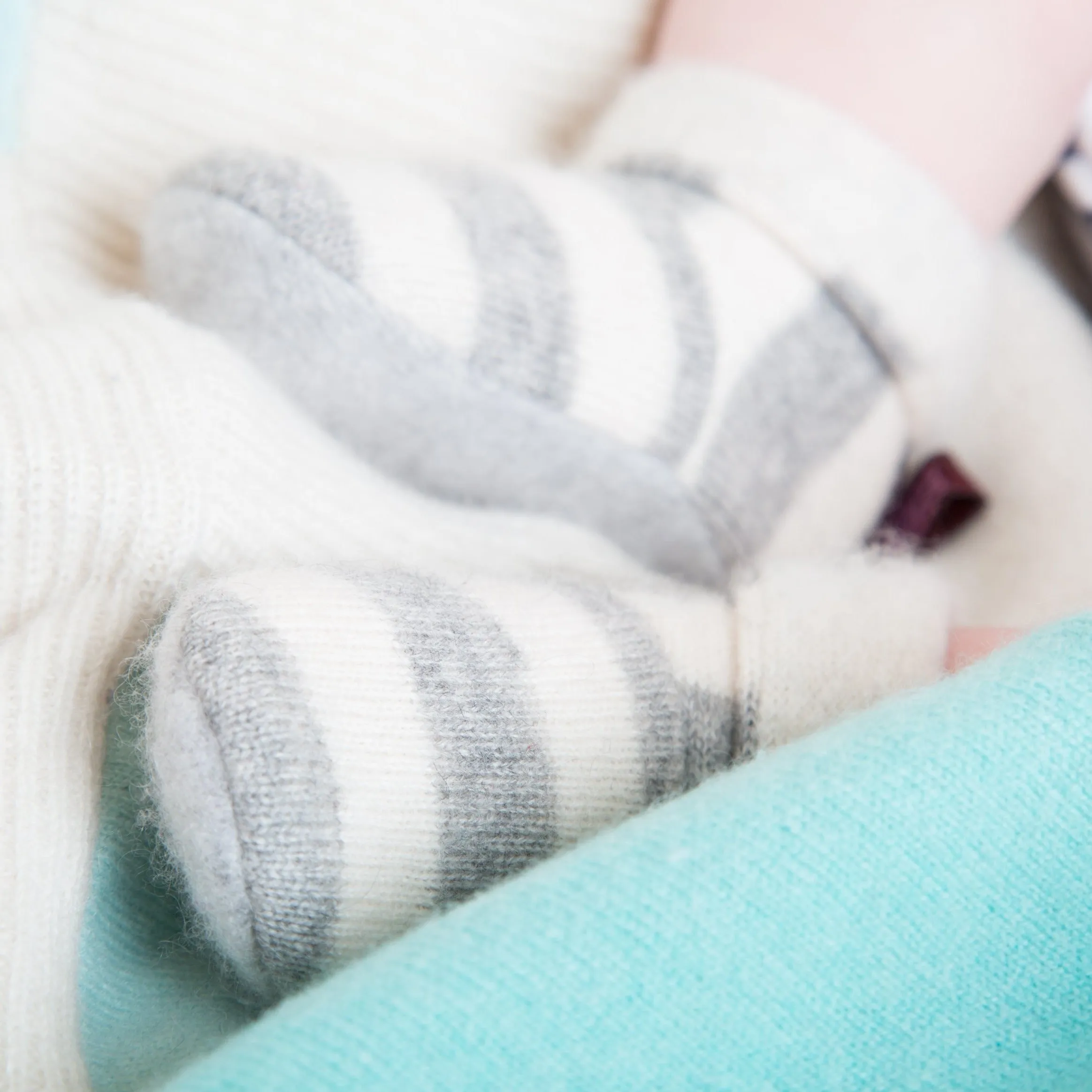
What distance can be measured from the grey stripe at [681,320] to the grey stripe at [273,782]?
0.79 feet

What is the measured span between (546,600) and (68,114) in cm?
40

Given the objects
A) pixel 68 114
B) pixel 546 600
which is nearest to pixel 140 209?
pixel 68 114

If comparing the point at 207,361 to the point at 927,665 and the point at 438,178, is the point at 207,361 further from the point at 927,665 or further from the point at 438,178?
the point at 927,665

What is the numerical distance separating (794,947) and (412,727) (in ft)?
0.45

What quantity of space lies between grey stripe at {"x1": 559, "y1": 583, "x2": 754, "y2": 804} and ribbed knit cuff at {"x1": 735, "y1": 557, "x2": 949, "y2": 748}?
12 mm

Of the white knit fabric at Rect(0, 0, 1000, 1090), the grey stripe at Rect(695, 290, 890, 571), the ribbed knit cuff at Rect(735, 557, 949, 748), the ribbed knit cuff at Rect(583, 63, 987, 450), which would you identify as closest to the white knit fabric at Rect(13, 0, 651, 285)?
the white knit fabric at Rect(0, 0, 1000, 1090)

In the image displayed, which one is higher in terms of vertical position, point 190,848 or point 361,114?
point 361,114

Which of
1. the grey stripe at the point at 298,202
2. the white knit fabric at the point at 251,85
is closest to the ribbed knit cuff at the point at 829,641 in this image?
the grey stripe at the point at 298,202

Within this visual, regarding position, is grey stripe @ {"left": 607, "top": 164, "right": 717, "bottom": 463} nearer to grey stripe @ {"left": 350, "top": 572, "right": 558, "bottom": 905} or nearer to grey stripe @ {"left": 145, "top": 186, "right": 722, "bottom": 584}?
grey stripe @ {"left": 145, "top": 186, "right": 722, "bottom": 584}

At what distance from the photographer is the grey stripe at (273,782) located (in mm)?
341

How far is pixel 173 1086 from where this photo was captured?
292 mm

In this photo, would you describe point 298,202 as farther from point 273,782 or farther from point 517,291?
point 273,782

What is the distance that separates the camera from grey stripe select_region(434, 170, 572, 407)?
1.57ft

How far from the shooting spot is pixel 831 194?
1.87 ft
